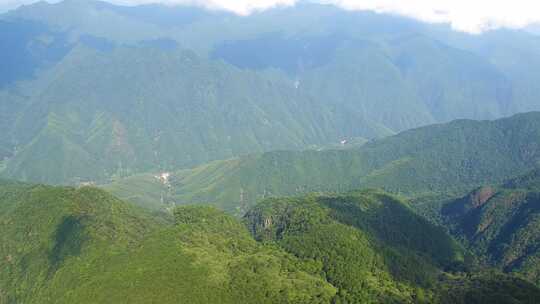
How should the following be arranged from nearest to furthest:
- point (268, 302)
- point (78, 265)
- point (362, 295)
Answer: point (268, 302) → point (362, 295) → point (78, 265)

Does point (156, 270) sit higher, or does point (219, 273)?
point (219, 273)

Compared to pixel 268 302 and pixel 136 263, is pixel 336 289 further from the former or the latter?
pixel 136 263

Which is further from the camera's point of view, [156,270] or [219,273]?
[156,270]

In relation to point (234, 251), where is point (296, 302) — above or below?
above

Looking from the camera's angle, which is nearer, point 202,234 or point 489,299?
point 489,299

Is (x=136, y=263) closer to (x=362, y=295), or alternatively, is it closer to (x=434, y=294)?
(x=362, y=295)

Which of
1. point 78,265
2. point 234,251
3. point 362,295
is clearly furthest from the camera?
point 234,251

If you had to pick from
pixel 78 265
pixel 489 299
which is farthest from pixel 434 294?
pixel 78 265

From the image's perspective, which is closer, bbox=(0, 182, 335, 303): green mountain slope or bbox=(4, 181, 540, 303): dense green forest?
bbox=(0, 182, 335, 303): green mountain slope

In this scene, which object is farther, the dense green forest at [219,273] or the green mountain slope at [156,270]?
the dense green forest at [219,273]

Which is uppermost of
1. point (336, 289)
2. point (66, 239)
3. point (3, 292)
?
point (336, 289)
